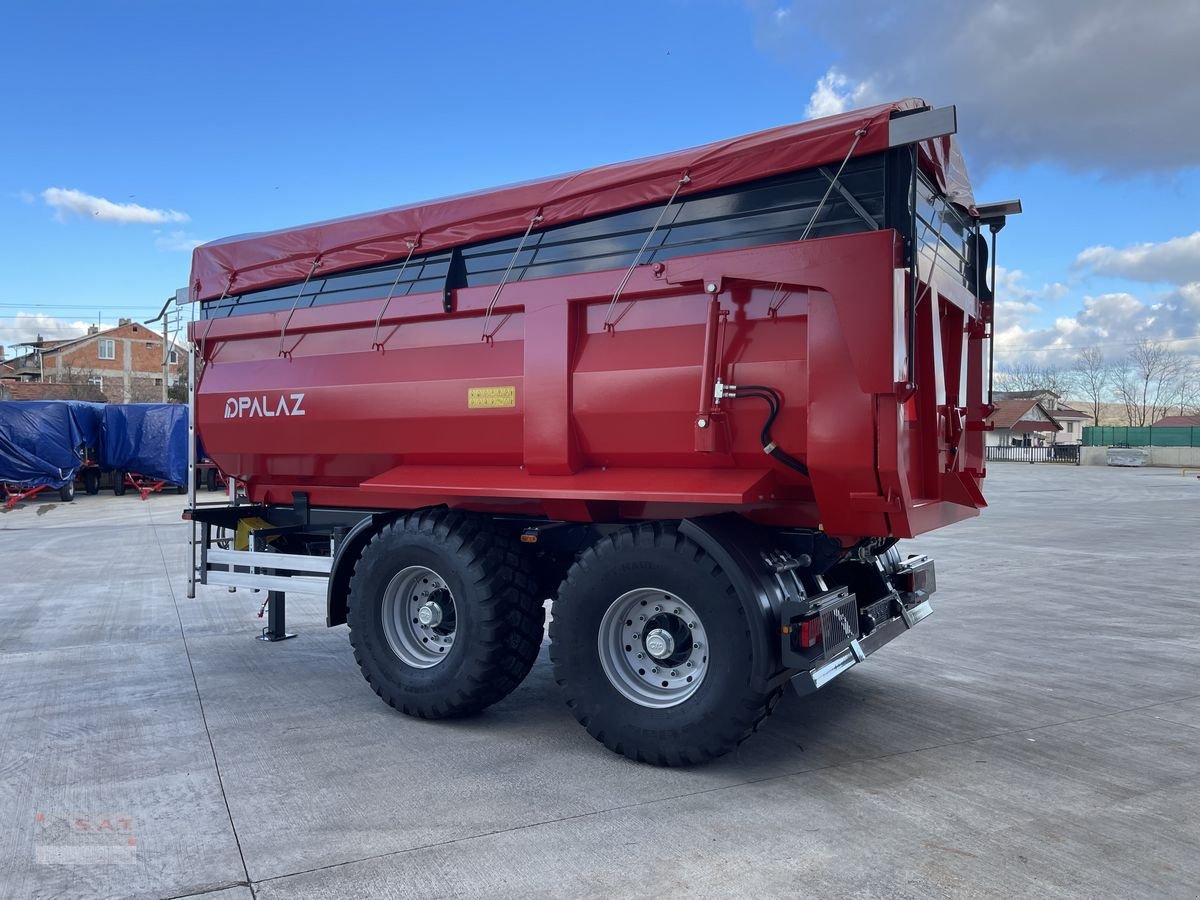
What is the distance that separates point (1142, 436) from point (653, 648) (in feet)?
Answer: 184

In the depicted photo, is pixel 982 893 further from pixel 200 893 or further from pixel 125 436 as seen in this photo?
pixel 125 436

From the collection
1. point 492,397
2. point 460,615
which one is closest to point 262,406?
point 492,397

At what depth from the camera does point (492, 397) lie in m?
5.25

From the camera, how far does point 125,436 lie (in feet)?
80.1

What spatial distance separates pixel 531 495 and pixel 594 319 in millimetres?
1054

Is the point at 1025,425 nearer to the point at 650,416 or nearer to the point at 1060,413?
the point at 1060,413

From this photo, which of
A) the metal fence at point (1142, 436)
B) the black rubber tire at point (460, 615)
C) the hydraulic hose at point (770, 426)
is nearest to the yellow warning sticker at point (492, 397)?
the black rubber tire at point (460, 615)

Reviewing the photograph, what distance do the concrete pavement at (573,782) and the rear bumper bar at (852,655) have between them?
1.62 feet

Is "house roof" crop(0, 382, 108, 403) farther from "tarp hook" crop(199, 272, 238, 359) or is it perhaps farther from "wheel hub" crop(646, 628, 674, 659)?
"wheel hub" crop(646, 628, 674, 659)

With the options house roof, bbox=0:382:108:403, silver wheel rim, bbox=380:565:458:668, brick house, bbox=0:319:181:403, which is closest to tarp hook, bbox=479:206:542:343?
silver wheel rim, bbox=380:565:458:668

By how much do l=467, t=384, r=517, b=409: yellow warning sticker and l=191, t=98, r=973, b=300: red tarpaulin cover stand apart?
3.23 feet

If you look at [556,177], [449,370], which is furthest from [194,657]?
[556,177]

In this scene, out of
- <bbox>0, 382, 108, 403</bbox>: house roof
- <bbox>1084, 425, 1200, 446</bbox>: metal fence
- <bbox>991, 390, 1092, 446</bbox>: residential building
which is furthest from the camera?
<bbox>991, 390, 1092, 446</bbox>: residential building

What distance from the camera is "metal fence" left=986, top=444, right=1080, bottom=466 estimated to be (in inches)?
2055
